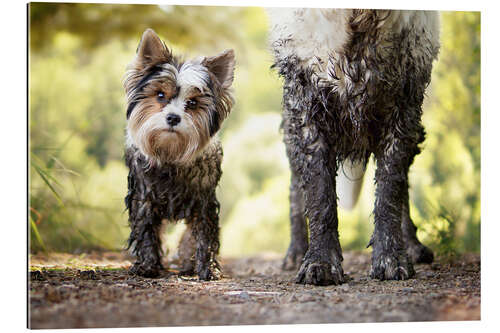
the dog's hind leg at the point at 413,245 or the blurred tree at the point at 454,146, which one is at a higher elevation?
the blurred tree at the point at 454,146

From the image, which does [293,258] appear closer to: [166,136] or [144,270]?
[144,270]

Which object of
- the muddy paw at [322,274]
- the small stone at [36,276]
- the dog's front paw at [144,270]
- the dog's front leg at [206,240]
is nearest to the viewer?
the small stone at [36,276]

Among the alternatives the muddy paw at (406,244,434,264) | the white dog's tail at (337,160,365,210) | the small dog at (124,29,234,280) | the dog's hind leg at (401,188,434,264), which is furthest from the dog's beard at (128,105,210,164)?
the muddy paw at (406,244,434,264)

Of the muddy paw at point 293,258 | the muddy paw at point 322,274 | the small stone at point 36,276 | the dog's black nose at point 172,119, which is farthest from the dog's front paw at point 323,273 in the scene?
the small stone at point 36,276

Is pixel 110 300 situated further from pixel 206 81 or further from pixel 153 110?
pixel 206 81

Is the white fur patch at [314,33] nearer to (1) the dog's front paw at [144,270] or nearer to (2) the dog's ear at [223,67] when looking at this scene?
(2) the dog's ear at [223,67]

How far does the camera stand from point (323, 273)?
4.25 meters

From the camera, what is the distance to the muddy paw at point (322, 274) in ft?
13.9

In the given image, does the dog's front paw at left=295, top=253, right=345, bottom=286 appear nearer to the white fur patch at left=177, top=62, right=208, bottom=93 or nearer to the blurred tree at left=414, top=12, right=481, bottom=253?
the white fur patch at left=177, top=62, right=208, bottom=93

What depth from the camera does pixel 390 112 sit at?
4414mm

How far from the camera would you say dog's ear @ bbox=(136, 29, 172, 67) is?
4.38 metres

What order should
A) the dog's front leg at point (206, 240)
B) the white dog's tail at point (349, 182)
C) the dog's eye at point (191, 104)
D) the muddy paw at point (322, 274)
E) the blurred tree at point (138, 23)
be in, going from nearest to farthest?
the muddy paw at point (322, 274), the dog's eye at point (191, 104), the dog's front leg at point (206, 240), the white dog's tail at point (349, 182), the blurred tree at point (138, 23)

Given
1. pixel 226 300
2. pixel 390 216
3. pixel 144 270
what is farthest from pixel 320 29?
pixel 144 270

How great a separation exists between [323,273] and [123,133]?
3193mm
